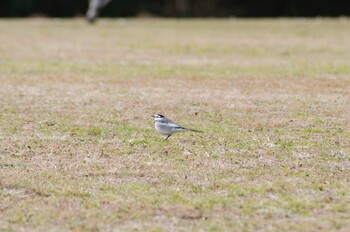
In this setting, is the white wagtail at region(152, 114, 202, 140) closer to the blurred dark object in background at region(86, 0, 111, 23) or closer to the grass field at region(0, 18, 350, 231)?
the grass field at region(0, 18, 350, 231)

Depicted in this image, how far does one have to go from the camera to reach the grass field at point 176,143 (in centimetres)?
690

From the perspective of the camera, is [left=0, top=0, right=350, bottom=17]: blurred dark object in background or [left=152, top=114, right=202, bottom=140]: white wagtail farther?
[left=0, top=0, right=350, bottom=17]: blurred dark object in background

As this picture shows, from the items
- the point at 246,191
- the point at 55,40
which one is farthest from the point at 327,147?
the point at 55,40

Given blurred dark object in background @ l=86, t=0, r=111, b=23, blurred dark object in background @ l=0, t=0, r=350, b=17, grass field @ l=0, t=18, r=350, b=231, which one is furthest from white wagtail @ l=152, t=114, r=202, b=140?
blurred dark object in background @ l=0, t=0, r=350, b=17

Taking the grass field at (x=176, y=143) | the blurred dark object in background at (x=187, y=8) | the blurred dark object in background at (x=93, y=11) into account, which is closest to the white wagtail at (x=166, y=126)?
the grass field at (x=176, y=143)

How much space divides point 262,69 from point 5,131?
8.51 meters

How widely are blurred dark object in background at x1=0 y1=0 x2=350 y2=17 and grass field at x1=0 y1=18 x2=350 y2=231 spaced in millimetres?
23396

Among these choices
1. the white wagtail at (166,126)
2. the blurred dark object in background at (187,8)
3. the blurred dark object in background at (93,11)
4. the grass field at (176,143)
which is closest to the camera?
the grass field at (176,143)

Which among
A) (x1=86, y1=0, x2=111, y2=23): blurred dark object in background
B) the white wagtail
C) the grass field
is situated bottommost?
(x1=86, y1=0, x2=111, y2=23): blurred dark object in background

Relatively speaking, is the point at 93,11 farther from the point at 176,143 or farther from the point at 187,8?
the point at 176,143

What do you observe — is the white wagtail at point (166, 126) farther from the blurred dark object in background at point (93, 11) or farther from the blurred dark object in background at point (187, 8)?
the blurred dark object in background at point (187, 8)

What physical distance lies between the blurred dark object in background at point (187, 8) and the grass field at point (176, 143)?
76.8ft

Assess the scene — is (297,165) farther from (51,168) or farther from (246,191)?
(51,168)

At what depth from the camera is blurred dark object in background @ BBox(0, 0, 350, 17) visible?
45.1 meters
